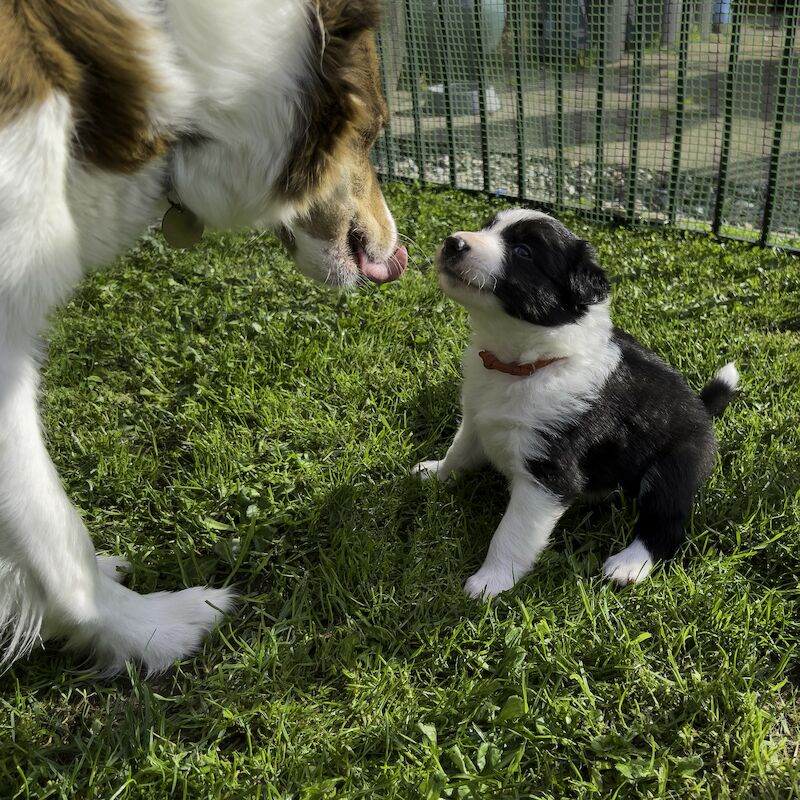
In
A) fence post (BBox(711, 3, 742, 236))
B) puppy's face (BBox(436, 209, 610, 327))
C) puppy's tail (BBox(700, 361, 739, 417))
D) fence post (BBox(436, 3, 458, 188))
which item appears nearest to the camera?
puppy's face (BBox(436, 209, 610, 327))

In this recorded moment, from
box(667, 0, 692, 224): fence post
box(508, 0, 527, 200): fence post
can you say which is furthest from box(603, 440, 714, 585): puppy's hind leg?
box(508, 0, 527, 200): fence post

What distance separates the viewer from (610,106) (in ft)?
16.8

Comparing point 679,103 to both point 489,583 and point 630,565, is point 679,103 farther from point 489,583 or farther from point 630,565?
point 489,583

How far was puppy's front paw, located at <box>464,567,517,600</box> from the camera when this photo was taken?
2320 mm

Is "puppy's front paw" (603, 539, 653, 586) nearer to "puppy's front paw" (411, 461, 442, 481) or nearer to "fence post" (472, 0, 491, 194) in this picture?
"puppy's front paw" (411, 461, 442, 481)

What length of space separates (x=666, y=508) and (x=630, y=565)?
22 centimetres

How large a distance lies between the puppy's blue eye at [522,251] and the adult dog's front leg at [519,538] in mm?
705

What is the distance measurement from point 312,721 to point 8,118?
157cm

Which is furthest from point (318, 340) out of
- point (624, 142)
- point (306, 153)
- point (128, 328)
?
point (624, 142)

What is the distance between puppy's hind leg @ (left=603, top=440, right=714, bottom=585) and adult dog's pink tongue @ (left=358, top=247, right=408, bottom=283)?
1.10 meters

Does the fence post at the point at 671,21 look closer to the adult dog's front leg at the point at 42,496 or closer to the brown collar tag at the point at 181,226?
the brown collar tag at the point at 181,226

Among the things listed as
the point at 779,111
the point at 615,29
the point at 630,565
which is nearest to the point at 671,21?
the point at 615,29

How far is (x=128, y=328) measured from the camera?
148 inches

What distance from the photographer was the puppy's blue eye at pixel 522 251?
2373mm
